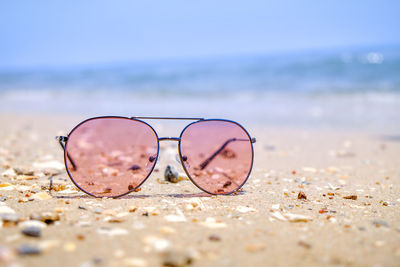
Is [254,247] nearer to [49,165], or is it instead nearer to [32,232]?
[32,232]

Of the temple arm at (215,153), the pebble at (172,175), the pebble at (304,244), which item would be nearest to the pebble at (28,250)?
the pebble at (304,244)

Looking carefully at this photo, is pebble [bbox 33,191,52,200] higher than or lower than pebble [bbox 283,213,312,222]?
lower

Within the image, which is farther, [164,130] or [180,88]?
[180,88]

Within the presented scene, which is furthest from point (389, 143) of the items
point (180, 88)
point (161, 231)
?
point (180, 88)

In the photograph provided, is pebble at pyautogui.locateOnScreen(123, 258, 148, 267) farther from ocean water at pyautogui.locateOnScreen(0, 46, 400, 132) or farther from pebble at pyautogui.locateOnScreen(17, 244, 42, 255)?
ocean water at pyautogui.locateOnScreen(0, 46, 400, 132)

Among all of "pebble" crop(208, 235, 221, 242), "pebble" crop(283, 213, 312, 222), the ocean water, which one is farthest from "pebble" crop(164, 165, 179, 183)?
the ocean water

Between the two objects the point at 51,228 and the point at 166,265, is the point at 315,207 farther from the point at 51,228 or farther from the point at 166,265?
the point at 51,228
